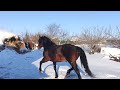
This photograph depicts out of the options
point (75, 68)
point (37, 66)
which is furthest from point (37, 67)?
point (75, 68)

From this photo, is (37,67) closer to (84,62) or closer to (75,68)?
(75,68)

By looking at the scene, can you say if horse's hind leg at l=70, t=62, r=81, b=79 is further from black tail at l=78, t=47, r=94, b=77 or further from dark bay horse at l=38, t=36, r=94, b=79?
black tail at l=78, t=47, r=94, b=77

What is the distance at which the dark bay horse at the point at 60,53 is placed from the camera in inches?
298

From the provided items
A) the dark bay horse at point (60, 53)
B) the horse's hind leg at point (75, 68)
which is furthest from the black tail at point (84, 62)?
the horse's hind leg at point (75, 68)

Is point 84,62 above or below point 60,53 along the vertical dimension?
below

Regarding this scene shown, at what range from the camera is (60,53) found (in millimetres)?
7641

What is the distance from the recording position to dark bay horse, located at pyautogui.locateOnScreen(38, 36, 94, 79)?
7.56 m

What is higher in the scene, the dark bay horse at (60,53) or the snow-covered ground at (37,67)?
the dark bay horse at (60,53)

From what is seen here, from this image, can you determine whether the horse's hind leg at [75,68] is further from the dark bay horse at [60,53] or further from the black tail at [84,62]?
the black tail at [84,62]
